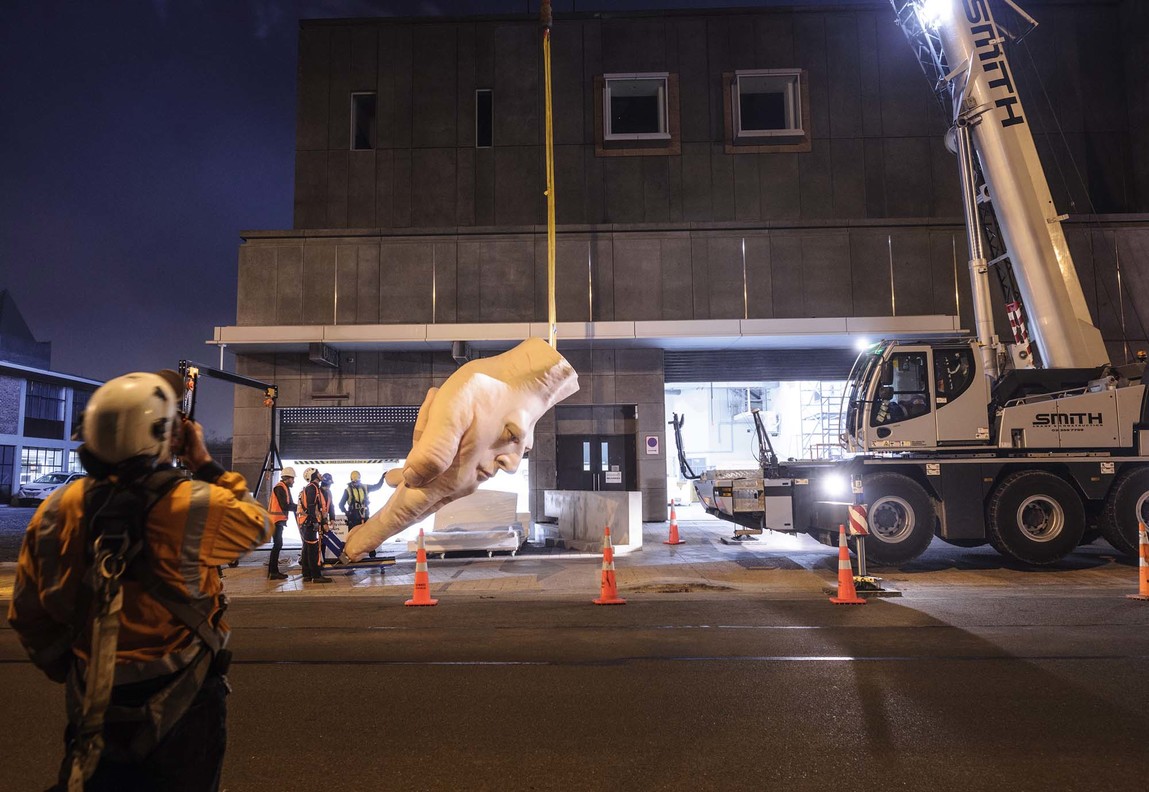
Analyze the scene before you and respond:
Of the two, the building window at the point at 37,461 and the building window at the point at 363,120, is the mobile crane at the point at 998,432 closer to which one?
the building window at the point at 363,120

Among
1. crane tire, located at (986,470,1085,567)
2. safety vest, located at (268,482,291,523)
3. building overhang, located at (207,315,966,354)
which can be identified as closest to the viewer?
crane tire, located at (986,470,1085,567)

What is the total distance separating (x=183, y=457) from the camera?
238 cm

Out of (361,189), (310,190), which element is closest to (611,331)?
(361,189)

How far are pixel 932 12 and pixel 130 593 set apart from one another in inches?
658

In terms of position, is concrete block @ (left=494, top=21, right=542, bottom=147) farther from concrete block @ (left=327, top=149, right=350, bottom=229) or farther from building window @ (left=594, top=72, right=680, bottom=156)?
concrete block @ (left=327, top=149, right=350, bottom=229)

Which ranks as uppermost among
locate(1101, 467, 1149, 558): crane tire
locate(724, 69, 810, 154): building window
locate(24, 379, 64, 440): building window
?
locate(724, 69, 810, 154): building window

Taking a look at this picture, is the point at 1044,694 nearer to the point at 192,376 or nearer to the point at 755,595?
the point at 755,595

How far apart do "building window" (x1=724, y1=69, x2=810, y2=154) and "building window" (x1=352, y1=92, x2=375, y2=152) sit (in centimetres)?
1105

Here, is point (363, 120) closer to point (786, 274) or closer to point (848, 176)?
point (786, 274)

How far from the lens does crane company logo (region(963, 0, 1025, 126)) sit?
43.5 ft

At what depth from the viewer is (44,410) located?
44688 millimetres

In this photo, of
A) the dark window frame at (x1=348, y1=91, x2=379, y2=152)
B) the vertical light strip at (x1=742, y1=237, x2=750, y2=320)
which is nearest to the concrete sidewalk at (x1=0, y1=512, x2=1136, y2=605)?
the vertical light strip at (x1=742, y1=237, x2=750, y2=320)

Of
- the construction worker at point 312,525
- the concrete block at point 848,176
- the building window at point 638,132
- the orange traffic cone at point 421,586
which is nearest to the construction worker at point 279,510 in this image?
the construction worker at point 312,525

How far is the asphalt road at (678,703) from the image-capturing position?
4109 mm
